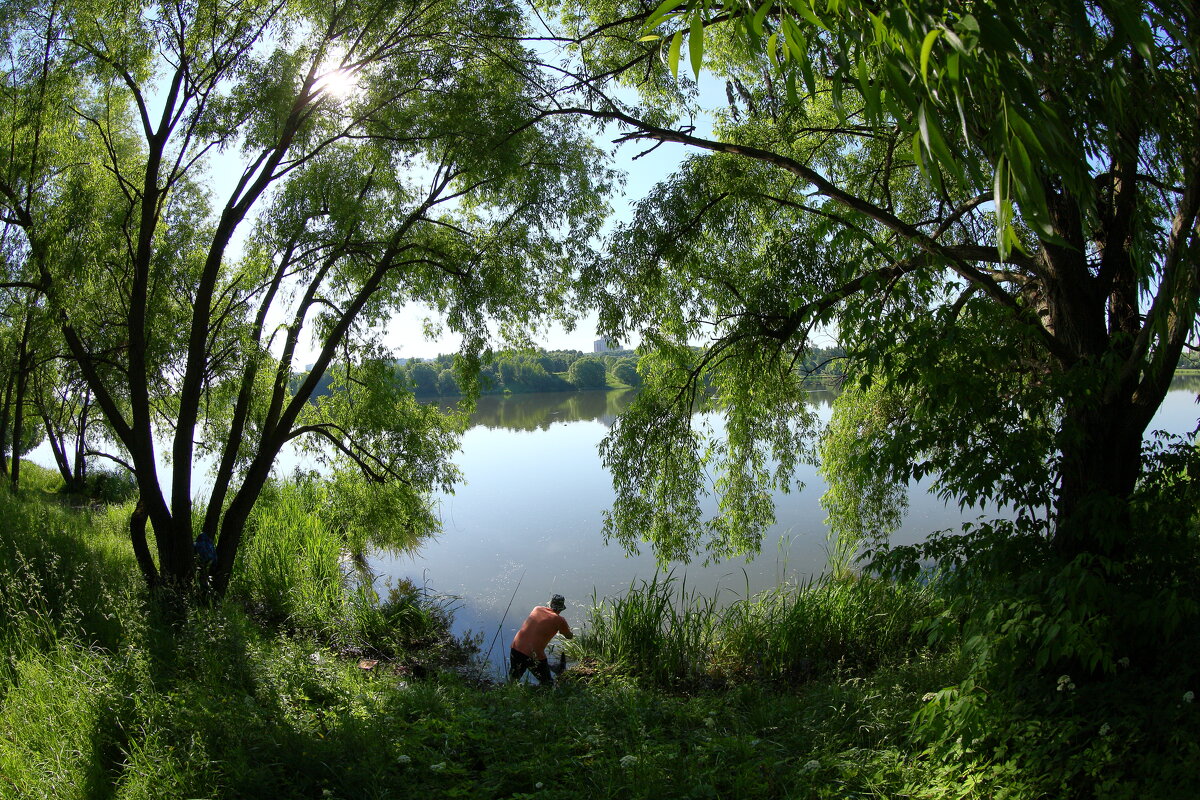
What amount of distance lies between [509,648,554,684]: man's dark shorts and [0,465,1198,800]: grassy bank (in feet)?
1.12

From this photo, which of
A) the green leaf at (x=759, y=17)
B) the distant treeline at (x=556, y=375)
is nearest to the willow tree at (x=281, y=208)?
the green leaf at (x=759, y=17)

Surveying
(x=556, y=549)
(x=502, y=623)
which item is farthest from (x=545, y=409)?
(x=502, y=623)

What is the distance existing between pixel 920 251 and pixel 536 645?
5.28 m

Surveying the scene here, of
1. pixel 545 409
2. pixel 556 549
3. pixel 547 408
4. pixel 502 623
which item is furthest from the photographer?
pixel 547 408

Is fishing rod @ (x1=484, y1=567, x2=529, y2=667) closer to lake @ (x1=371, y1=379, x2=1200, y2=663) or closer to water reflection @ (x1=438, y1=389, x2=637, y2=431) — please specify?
lake @ (x1=371, y1=379, x2=1200, y2=663)

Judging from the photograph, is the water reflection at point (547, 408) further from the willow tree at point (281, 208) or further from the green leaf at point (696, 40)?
the green leaf at point (696, 40)

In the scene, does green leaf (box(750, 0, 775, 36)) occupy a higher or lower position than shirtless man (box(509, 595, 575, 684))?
higher

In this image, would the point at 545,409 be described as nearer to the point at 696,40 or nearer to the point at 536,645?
the point at 536,645

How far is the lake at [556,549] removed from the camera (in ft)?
35.3

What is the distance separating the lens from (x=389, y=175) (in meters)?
8.85

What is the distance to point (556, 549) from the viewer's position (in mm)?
13172

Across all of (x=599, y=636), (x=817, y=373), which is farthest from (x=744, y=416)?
(x=599, y=636)

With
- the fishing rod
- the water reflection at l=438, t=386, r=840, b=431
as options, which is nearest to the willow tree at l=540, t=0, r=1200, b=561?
the fishing rod

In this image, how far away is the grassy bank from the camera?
361 cm
